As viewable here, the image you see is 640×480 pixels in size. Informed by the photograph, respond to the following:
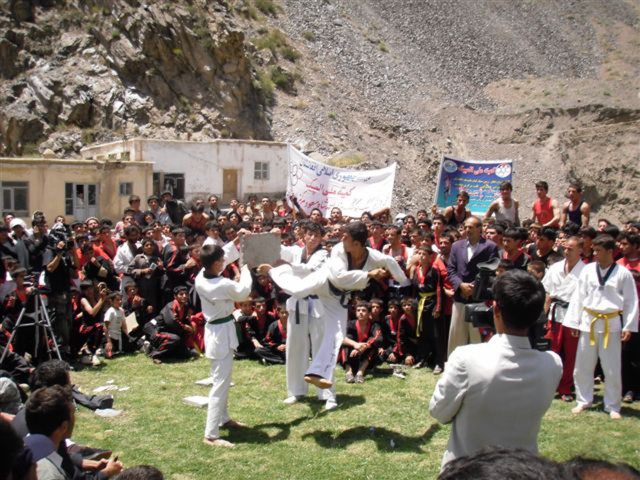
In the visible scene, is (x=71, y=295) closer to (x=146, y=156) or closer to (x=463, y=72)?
(x=146, y=156)

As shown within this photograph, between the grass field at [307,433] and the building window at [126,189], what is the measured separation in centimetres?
1770

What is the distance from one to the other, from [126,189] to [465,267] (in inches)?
782

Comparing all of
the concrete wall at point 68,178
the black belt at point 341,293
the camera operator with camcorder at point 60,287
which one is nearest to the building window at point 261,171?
the concrete wall at point 68,178

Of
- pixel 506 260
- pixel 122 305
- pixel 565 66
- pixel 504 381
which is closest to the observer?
pixel 504 381

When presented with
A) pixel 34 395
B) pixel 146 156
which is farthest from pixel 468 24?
pixel 34 395

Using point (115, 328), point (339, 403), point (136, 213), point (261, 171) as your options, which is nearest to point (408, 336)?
point (339, 403)

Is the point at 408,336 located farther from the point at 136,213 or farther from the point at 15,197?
the point at 15,197

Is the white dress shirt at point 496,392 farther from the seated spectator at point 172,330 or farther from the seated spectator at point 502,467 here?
the seated spectator at point 172,330

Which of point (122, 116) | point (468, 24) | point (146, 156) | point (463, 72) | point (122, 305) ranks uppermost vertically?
point (468, 24)

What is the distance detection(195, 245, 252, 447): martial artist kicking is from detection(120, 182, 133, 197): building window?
19.9 meters

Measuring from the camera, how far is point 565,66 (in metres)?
57.1

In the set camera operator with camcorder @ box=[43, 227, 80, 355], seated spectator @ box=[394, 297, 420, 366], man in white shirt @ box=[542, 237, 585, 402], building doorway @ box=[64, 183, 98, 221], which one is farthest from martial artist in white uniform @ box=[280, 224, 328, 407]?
building doorway @ box=[64, 183, 98, 221]

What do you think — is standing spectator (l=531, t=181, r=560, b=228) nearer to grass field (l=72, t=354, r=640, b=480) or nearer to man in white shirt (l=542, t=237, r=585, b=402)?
man in white shirt (l=542, t=237, r=585, b=402)

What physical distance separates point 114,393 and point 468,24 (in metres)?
56.1
